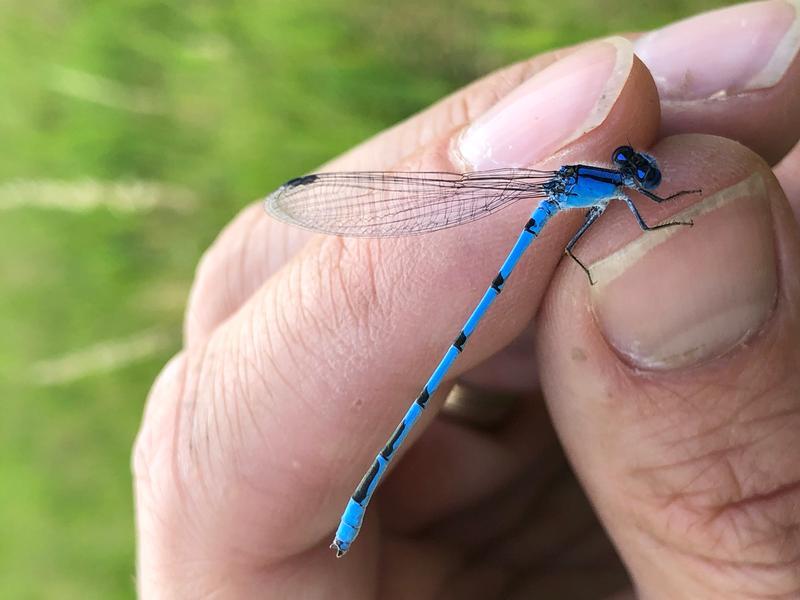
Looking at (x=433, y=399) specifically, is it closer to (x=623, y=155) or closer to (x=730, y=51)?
(x=623, y=155)

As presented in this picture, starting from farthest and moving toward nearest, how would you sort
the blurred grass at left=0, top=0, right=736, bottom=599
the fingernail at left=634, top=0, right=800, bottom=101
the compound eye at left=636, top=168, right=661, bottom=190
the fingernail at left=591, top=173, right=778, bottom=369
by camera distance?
the blurred grass at left=0, top=0, right=736, bottom=599
the fingernail at left=634, top=0, right=800, bottom=101
the compound eye at left=636, top=168, right=661, bottom=190
the fingernail at left=591, top=173, right=778, bottom=369

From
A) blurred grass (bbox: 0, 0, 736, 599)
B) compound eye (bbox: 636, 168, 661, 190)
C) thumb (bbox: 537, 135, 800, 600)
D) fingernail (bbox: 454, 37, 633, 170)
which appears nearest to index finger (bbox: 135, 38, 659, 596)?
fingernail (bbox: 454, 37, 633, 170)

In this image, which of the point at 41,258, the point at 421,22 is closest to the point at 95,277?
the point at 41,258

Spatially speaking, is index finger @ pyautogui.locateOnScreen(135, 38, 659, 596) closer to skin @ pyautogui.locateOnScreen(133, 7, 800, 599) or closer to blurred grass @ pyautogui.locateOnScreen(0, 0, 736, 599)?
skin @ pyautogui.locateOnScreen(133, 7, 800, 599)

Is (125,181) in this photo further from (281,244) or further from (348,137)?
(281,244)

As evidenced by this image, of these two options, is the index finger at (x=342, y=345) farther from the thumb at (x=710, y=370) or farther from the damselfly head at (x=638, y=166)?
the thumb at (x=710, y=370)

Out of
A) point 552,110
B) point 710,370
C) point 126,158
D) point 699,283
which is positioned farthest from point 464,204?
point 126,158
